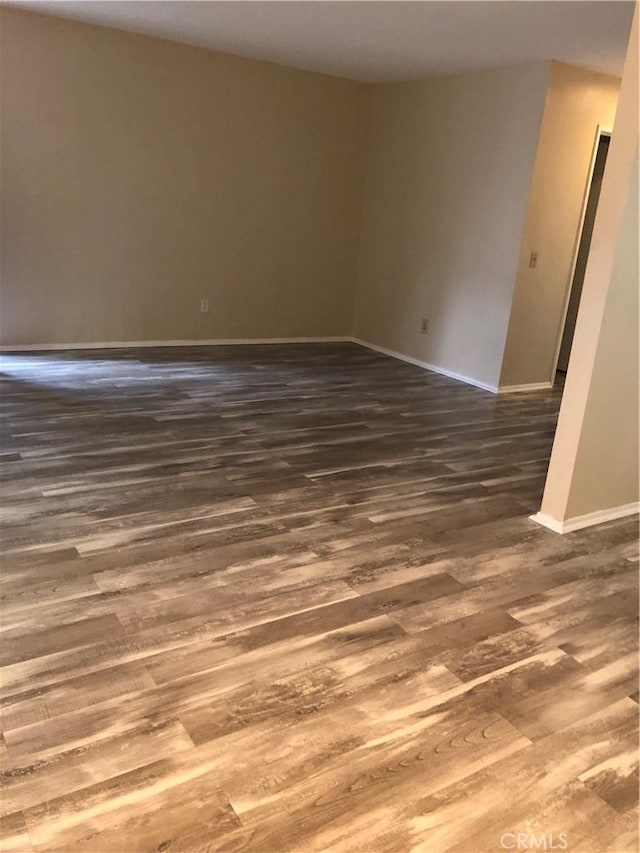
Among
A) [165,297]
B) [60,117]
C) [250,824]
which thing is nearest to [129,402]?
[165,297]

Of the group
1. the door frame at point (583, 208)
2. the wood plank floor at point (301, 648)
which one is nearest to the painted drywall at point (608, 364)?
the wood plank floor at point (301, 648)

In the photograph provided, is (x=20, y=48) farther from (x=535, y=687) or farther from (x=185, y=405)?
(x=535, y=687)

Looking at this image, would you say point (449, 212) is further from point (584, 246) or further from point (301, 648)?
point (301, 648)

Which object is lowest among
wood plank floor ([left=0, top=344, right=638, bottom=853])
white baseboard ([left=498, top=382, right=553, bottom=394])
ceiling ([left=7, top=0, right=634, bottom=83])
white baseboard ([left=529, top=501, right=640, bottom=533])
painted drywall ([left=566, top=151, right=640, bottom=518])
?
wood plank floor ([left=0, top=344, right=638, bottom=853])

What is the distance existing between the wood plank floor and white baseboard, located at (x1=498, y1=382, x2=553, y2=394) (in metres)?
1.53

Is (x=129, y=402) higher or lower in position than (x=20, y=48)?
lower

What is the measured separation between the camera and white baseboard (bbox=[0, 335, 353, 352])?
17.3ft

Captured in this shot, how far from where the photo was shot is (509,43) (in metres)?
4.22

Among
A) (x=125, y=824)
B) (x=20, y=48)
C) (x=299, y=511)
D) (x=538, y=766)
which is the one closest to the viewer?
(x=125, y=824)

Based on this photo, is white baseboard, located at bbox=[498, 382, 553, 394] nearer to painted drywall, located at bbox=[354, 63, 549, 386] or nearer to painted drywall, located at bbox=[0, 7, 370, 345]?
painted drywall, located at bbox=[354, 63, 549, 386]

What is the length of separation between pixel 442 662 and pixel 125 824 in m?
0.98

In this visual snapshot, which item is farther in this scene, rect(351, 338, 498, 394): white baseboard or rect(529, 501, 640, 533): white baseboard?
rect(351, 338, 498, 394): white baseboard

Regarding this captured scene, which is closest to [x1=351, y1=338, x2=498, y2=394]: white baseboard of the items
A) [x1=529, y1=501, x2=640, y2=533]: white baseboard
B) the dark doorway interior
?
the dark doorway interior

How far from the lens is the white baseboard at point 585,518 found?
2992mm
